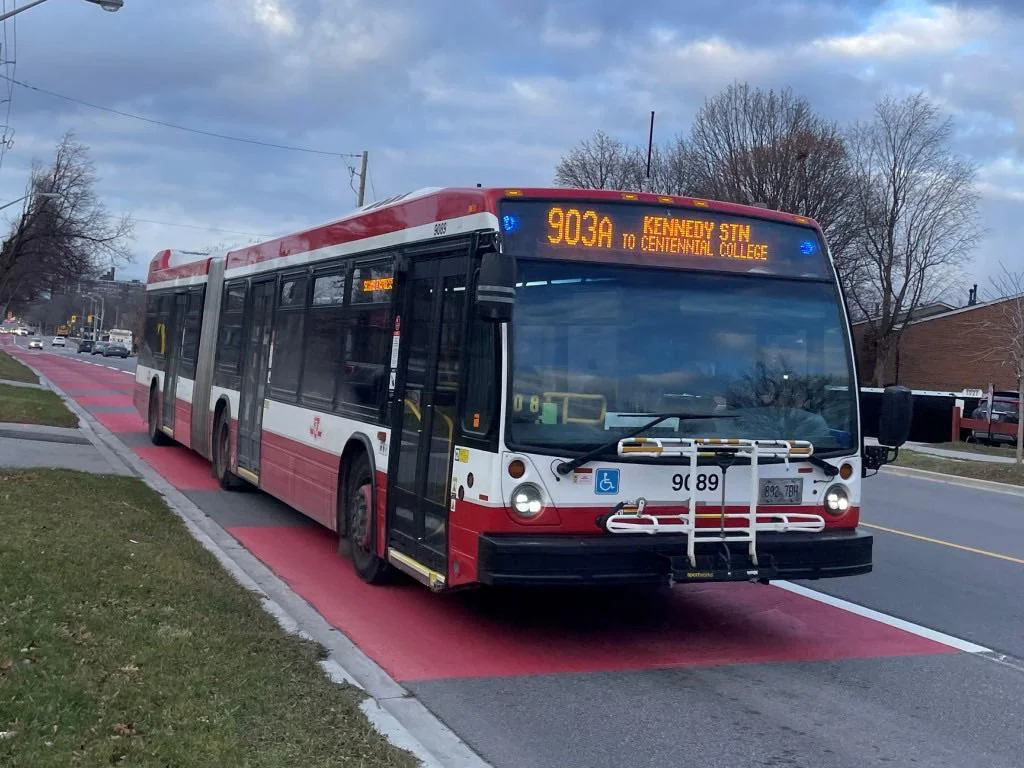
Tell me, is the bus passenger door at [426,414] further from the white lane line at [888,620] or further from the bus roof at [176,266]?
the bus roof at [176,266]

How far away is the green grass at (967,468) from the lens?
76.0 ft

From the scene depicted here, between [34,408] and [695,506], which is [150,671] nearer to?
[695,506]

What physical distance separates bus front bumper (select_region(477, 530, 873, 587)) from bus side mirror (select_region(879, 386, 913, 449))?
837mm

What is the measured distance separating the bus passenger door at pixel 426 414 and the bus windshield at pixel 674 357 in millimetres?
694

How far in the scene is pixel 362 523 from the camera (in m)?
9.49

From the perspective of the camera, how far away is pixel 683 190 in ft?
178

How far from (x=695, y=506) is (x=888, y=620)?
2.62 m

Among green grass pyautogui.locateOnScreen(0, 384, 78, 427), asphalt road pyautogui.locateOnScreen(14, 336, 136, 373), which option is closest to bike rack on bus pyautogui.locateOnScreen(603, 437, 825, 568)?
green grass pyautogui.locateOnScreen(0, 384, 78, 427)

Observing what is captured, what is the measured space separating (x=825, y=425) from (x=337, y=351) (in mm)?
4576

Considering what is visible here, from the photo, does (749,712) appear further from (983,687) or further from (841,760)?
(983,687)

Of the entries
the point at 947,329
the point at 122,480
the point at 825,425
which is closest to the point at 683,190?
the point at 947,329

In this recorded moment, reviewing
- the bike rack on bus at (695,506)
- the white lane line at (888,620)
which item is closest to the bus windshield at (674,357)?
the bike rack on bus at (695,506)

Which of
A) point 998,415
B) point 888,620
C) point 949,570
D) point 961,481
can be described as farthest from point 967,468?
point 888,620

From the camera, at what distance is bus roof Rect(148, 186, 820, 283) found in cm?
756
